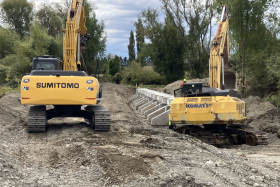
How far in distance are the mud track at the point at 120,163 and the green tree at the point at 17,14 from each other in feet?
161

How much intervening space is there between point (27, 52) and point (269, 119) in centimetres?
2820

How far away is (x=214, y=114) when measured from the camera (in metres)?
10.1

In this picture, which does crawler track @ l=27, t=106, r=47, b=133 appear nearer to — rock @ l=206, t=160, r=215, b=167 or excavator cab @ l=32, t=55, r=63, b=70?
excavator cab @ l=32, t=55, r=63, b=70

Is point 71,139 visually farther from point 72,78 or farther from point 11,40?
point 11,40

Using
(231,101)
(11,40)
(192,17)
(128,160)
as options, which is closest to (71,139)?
(128,160)

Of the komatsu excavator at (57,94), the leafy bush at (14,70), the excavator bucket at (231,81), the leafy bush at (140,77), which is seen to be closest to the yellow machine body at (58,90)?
the komatsu excavator at (57,94)

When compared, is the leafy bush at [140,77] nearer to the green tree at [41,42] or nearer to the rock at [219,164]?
the green tree at [41,42]

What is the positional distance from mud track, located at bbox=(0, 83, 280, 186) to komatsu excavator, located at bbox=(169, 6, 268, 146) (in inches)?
63.7

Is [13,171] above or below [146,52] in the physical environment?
below

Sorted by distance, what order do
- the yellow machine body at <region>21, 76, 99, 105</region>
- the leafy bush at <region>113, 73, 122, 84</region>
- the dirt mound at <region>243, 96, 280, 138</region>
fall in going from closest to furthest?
the yellow machine body at <region>21, 76, 99, 105</region>
the dirt mound at <region>243, 96, 280, 138</region>
the leafy bush at <region>113, 73, 122, 84</region>

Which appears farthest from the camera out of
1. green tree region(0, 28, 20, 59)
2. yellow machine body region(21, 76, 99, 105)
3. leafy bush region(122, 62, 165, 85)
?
leafy bush region(122, 62, 165, 85)

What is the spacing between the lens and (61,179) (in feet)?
16.3

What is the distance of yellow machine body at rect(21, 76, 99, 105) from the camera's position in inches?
351

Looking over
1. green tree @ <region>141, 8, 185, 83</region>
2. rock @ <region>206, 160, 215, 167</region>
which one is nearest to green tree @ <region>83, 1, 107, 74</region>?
green tree @ <region>141, 8, 185, 83</region>
